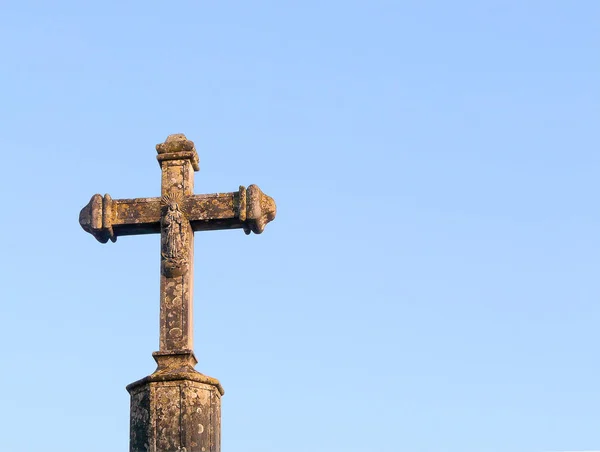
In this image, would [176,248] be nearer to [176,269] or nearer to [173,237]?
[173,237]

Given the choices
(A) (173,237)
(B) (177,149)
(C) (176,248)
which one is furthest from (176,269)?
(B) (177,149)

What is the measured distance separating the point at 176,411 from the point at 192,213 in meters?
2.25

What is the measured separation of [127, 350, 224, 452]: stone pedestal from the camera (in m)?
12.4

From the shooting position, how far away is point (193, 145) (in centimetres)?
1402

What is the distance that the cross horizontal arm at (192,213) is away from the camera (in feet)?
44.9

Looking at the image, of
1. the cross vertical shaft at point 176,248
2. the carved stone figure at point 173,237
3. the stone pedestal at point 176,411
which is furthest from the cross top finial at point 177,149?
the stone pedestal at point 176,411

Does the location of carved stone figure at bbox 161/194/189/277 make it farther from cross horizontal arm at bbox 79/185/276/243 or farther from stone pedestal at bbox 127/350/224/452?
stone pedestal at bbox 127/350/224/452

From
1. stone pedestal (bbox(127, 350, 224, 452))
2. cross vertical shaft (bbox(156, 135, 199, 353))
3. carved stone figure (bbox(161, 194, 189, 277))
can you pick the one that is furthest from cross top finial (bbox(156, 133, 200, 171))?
stone pedestal (bbox(127, 350, 224, 452))

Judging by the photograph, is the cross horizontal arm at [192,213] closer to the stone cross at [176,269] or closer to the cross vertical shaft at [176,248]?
the stone cross at [176,269]

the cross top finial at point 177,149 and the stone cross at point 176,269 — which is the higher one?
the cross top finial at point 177,149

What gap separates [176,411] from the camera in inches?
492

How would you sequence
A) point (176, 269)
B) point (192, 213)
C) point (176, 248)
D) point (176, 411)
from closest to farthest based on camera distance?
1. point (176, 411)
2. point (176, 269)
3. point (176, 248)
4. point (192, 213)

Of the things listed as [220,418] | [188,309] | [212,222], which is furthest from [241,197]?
[220,418]

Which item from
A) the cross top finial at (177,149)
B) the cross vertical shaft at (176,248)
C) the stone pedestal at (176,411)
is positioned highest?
the cross top finial at (177,149)
